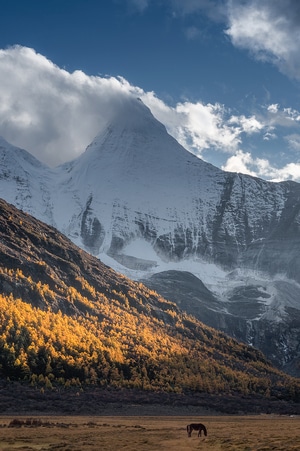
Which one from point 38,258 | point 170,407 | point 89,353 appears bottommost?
point 170,407

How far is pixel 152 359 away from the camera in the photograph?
147625 millimetres

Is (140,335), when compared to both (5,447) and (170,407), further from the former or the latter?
(5,447)

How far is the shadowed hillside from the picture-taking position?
11919 centimetres

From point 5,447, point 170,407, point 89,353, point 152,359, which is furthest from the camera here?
point 152,359

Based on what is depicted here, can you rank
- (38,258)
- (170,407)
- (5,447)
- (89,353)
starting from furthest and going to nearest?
(38,258)
(89,353)
(170,407)
(5,447)

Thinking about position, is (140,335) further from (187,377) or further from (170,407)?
(170,407)

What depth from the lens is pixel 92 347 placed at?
139750 mm

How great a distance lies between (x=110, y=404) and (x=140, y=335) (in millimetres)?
67671

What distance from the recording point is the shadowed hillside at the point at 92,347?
11919cm

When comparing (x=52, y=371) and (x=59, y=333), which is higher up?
(x=59, y=333)

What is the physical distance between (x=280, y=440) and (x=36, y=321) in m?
108

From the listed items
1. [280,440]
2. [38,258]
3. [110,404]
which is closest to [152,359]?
[110,404]

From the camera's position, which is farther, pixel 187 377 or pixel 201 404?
pixel 187 377

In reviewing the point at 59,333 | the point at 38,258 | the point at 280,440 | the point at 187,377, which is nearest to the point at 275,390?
the point at 187,377
